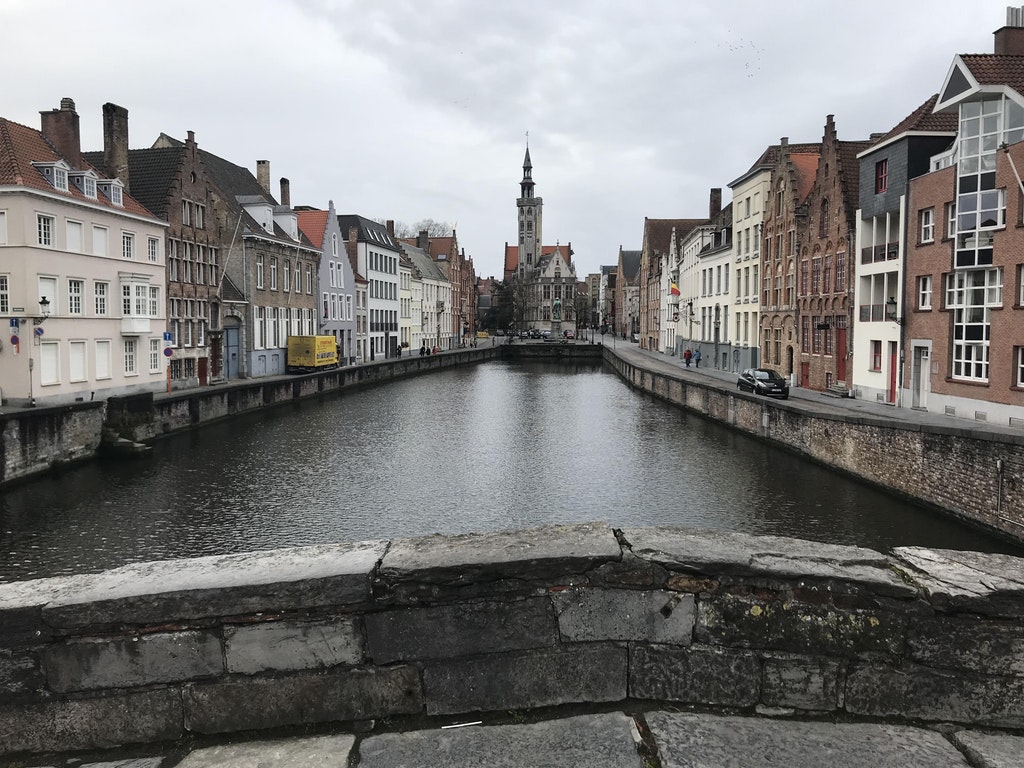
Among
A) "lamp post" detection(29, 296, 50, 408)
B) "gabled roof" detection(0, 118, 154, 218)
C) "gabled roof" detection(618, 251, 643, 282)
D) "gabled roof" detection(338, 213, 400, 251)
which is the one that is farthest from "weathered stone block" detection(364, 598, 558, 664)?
"gabled roof" detection(618, 251, 643, 282)

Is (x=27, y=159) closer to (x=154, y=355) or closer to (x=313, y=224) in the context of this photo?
(x=154, y=355)

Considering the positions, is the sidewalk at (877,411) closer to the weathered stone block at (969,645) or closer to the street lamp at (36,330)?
the weathered stone block at (969,645)

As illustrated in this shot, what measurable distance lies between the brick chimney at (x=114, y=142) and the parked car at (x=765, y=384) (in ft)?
106

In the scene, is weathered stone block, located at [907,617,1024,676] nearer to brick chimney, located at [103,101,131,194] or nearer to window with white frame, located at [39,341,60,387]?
window with white frame, located at [39,341,60,387]

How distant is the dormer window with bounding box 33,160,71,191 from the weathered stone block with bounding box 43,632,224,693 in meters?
32.7

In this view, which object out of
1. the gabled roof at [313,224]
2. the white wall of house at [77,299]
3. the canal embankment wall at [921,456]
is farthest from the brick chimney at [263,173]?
the canal embankment wall at [921,456]

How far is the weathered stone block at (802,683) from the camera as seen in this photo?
3.29m

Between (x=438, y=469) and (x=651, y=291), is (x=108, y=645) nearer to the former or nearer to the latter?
(x=438, y=469)

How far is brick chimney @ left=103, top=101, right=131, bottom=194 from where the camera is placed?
→ 3766 centimetres

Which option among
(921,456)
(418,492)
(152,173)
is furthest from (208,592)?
(152,173)

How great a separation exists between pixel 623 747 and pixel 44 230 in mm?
33164

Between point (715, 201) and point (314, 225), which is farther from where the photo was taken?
point (715, 201)

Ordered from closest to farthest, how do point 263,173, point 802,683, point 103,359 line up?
1. point 802,683
2. point 103,359
3. point 263,173

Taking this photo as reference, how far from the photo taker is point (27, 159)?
29.7 m
